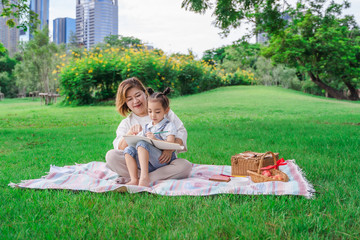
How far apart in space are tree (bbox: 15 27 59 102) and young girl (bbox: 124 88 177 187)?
1788 centimetres

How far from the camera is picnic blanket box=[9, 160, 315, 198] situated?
248 centimetres

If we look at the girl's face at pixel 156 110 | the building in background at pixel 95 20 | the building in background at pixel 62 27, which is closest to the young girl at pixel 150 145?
the girl's face at pixel 156 110

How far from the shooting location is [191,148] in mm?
4914

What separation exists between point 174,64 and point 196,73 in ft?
10.4

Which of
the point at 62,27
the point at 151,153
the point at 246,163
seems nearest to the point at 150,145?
the point at 151,153

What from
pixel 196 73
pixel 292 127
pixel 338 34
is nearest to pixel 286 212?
pixel 292 127

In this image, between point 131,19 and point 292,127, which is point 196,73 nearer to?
point 292,127

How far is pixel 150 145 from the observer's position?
2.97m

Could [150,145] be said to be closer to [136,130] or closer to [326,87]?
[136,130]

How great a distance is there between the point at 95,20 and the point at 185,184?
72.5 m

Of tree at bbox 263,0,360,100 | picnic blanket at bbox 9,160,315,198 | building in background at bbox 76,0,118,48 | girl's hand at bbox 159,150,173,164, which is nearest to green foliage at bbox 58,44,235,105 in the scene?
tree at bbox 263,0,360,100

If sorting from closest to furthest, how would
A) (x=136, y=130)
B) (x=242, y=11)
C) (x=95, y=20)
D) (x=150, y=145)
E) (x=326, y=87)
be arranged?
(x=150, y=145) < (x=136, y=130) < (x=242, y=11) < (x=326, y=87) < (x=95, y=20)

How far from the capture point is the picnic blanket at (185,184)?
8.14 feet

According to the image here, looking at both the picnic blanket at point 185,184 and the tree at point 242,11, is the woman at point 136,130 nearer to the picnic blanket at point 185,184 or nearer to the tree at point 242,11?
the picnic blanket at point 185,184
